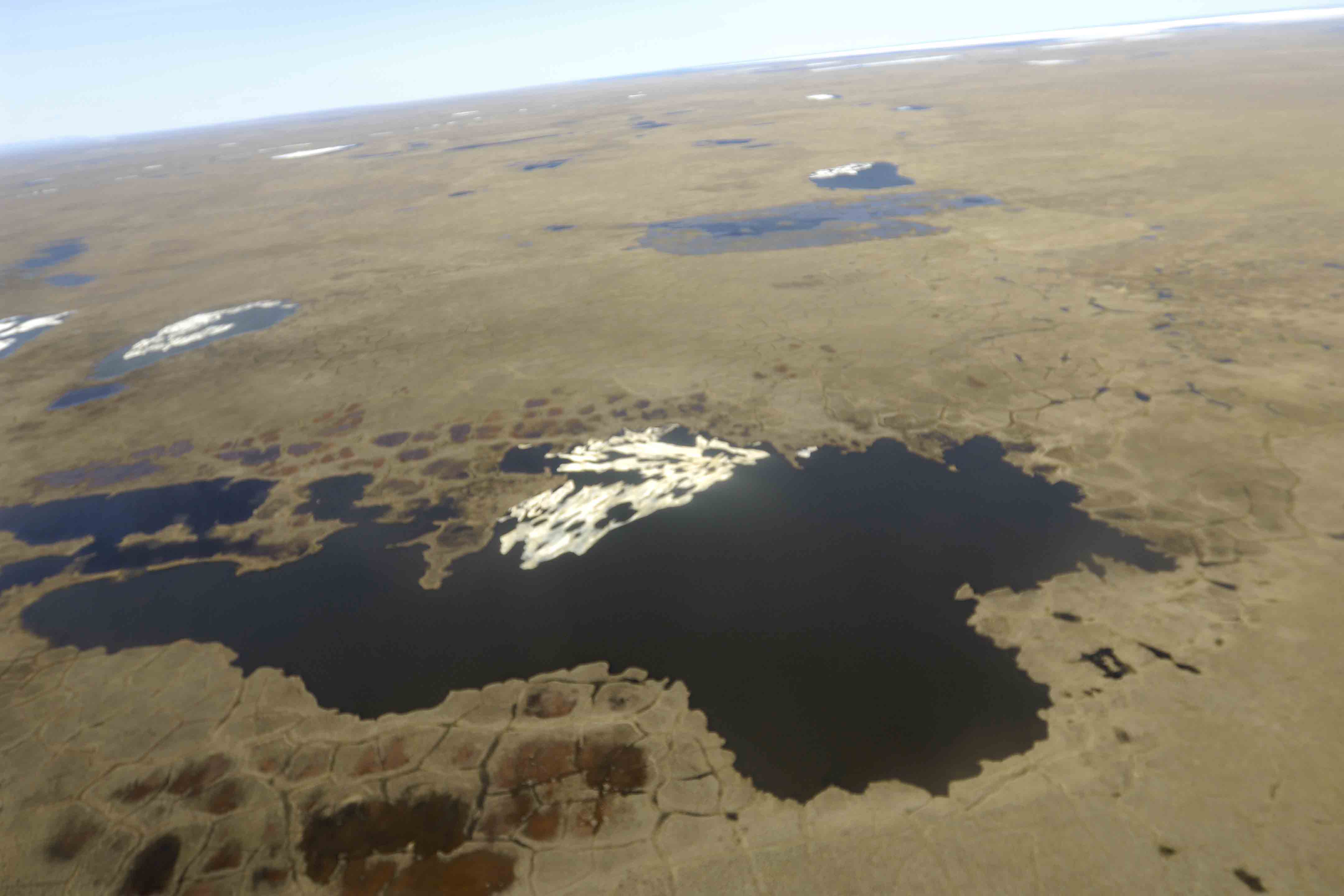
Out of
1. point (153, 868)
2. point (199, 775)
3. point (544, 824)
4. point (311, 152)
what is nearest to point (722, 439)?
point (544, 824)

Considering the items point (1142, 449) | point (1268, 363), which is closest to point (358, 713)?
point (1142, 449)

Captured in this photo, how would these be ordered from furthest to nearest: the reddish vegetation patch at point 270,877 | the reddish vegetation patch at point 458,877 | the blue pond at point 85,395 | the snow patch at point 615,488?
1. the blue pond at point 85,395
2. the snow patch at point 615,488
3. the reddish vegetation patch at point 270,877
4. the reddish vegetation patch at point 458,877

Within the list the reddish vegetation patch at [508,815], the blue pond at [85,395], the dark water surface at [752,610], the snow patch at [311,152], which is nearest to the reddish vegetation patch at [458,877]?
the reddish vegetation patch at [508,815]

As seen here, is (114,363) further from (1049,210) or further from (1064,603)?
(1049,210)

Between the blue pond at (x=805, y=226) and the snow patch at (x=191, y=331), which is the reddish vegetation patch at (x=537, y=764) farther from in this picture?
the blue pond at (x=805, y=226)

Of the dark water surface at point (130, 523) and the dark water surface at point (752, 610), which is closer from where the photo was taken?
the dark water surface at point (752, 610)

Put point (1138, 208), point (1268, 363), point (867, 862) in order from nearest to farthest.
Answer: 1. point (867, 862)
2. point (1268, 363)
3. point (1138, 208)

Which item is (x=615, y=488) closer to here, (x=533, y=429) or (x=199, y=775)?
(x=533, y=429)
